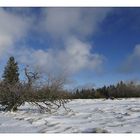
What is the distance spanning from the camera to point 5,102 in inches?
338

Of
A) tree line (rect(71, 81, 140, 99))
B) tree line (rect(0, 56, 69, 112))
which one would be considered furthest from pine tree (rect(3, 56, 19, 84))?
tree line (rect(71, 81, 140, 99))

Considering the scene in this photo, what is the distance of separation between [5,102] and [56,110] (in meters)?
1.32

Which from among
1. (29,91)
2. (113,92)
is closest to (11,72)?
(29,91)

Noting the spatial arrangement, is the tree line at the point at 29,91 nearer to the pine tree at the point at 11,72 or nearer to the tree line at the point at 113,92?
the pine tree at the point at 11,72

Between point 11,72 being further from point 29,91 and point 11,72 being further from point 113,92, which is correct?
point 113,92

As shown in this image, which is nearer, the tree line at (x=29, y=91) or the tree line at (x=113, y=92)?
the tree line at (x=29, y=91)

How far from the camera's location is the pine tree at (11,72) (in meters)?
8.18

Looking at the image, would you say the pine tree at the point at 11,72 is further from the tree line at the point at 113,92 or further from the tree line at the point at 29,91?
the tree line at the point at 113,92

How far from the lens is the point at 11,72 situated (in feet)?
28.9

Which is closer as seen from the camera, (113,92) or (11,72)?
(11,72)

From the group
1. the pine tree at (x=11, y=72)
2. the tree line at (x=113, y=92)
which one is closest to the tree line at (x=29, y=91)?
the pine tree at (x=11, y=72)

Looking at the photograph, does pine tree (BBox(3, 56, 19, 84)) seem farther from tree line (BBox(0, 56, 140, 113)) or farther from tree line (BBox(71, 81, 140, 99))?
tree line (BBox(71, 81, 140, 99))
